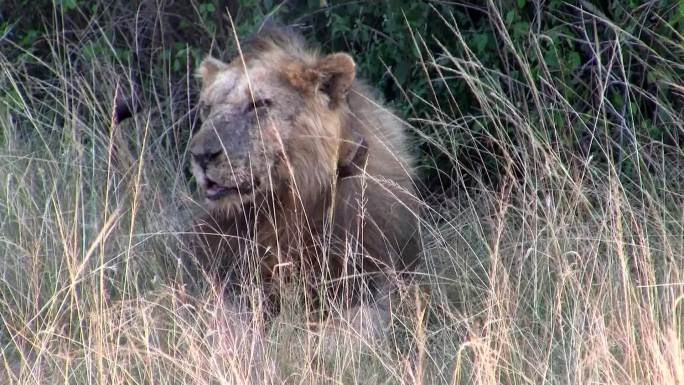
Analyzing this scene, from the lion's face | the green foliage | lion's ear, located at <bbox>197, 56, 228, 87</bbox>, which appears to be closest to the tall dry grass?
the green foliage

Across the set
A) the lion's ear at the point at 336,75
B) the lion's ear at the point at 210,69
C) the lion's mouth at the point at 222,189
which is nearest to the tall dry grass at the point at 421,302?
the lion's mouth at the point at 222,189

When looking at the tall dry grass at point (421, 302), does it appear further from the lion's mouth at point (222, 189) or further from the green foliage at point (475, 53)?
the lion's mouth at point (222, 189)

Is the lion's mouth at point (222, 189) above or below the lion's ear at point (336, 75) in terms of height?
below

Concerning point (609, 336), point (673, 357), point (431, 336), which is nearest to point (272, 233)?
point (431, 336)

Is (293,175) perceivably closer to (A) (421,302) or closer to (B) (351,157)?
(B) (351,157)

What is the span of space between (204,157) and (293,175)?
1.13 ft

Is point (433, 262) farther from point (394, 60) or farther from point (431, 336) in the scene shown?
point (394, 60)

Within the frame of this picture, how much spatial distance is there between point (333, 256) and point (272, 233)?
297 mm

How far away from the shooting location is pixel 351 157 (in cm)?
487

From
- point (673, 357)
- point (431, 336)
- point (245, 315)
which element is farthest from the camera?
point (245, 315)

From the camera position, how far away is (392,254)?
489cm

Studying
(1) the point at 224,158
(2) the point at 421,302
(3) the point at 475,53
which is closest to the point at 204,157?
(1) the point at 224,158

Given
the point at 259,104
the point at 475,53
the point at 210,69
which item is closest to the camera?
the point at 259,104

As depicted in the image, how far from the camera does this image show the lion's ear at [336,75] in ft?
15.7
